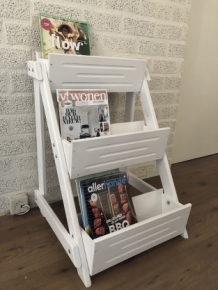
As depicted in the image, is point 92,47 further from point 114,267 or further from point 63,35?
point 114,267

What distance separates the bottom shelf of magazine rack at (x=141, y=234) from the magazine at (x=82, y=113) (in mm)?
331

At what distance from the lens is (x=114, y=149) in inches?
32.6

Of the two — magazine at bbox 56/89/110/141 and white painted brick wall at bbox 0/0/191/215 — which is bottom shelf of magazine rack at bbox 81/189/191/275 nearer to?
magazine at bbox 56/89/110/141

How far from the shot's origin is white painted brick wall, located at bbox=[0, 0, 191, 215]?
91 centimetres

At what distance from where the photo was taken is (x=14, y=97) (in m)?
0.97

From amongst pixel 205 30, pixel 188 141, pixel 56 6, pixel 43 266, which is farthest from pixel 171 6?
pixel 43 266

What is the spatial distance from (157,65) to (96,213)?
2.67 feet

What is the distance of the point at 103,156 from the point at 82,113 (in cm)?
20

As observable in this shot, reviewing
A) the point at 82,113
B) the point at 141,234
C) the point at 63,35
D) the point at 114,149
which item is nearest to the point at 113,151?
the point at 114,149

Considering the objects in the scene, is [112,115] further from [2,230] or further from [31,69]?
[2,230]

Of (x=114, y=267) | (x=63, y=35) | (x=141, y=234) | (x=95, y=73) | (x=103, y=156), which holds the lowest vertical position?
(x=114, y=267)

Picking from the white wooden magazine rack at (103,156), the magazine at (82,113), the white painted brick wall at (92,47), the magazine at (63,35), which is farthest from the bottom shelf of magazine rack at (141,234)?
the magazine at (63,35)

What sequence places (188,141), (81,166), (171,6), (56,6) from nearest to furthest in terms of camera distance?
(81,166)
(56,6)
(171,6)
(188,141)

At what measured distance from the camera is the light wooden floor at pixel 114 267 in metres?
0.78
